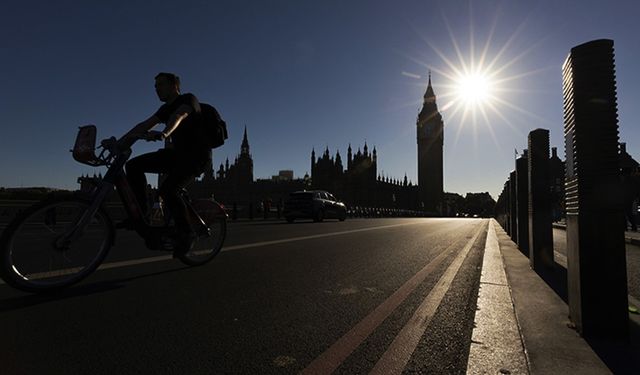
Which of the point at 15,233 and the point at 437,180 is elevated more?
the point at 437,180

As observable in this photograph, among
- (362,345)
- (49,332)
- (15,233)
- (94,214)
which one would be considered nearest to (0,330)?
(49,332)

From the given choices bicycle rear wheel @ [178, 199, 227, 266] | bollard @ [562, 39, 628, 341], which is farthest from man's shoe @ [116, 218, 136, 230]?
bollard @ [562, 39, 628, 341]

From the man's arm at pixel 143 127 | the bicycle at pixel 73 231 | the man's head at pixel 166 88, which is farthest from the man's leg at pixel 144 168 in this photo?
the man's head at pixel 166 88

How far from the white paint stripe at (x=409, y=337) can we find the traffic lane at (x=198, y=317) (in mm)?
351

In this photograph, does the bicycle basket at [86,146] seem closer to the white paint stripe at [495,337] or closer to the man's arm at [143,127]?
the man's arm at [143,127]

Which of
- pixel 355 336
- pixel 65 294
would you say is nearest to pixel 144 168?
pixel 65 294

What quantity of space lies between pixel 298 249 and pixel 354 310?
3.83 m

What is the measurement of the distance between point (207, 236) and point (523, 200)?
5417 mm

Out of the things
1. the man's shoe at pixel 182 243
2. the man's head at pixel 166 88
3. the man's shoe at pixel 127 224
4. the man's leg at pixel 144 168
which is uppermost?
the man's head at pixel 166 88

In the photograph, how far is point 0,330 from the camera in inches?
99.0

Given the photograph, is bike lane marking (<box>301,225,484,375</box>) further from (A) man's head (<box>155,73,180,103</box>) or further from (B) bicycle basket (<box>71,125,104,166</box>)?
(A) man's head (<box>155,73,180,103</box>)

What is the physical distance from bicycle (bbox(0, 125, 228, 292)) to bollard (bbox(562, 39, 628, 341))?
3621 millimetres

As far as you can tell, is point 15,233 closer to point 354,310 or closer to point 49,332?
point 49,332

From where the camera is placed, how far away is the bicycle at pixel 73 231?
10.9ft
